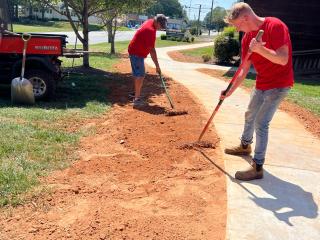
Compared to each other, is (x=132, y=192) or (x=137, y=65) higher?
(x=137, y=65)

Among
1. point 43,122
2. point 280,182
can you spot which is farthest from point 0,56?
point 280,182

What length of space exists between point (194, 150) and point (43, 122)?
260cm

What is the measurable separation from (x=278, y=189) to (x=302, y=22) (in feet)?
50.1

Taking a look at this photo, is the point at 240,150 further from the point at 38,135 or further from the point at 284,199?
the point at 38,135

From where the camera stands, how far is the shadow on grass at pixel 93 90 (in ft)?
28.1

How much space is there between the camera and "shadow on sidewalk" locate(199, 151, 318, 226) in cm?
421

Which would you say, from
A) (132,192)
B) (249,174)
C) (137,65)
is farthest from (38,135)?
(137,65)

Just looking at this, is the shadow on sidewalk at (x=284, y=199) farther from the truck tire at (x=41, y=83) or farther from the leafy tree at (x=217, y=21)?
the leafy tree at (x=217, y=21)

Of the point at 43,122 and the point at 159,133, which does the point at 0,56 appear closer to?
the point at 43,122

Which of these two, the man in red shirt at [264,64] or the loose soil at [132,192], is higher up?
the man in red shirt at [264,64]

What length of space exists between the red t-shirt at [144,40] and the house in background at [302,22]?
10.8 m

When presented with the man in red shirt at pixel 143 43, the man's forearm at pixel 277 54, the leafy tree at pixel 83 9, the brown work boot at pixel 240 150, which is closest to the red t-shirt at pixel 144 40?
the man in red shirt at pixel 143 43

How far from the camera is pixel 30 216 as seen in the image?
378cm

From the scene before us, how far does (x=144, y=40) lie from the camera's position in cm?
855
